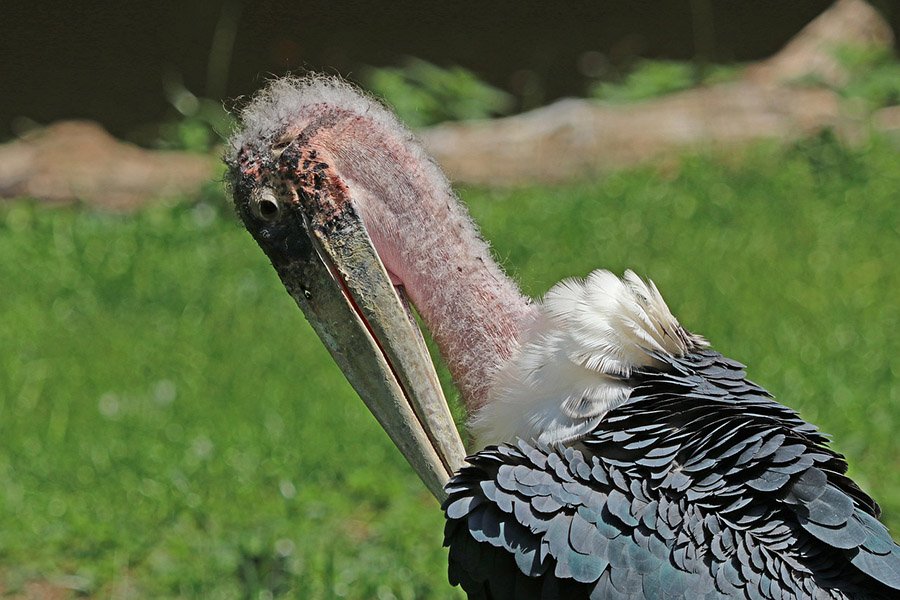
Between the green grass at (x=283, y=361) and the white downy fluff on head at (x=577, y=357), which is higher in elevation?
the green grass at (x=283, y=361)

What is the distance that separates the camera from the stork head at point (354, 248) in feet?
8.59

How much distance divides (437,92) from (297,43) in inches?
41.2

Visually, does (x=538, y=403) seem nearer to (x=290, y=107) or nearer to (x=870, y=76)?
(x=290, y=107)

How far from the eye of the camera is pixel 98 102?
841 centimetres

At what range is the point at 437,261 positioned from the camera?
8.68ft

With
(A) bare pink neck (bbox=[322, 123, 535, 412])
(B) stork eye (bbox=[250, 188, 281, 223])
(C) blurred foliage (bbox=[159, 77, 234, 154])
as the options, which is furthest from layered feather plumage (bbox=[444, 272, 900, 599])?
(C) blurred foliage (bbox=[159, 77, 234, 154])

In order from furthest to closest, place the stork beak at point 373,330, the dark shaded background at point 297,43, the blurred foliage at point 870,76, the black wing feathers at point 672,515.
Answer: the dark shaded background at point 297,43
the blurred foliage at point 870,76
the stork beak at point 373,330
the black wing feathers at point 672,515

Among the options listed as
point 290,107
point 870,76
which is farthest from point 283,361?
point 870,76

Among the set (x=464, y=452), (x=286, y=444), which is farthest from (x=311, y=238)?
(x=286, y=444)

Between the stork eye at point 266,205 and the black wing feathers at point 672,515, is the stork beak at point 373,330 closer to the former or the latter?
the stork eye at point 266,205

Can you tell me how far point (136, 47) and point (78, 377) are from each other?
146 inches

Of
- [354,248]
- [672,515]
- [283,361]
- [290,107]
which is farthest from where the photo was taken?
[283,361]

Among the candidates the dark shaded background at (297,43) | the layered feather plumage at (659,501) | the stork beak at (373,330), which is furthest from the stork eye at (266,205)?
the dark shaded background at (297,43)

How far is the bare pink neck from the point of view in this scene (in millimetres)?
2631
